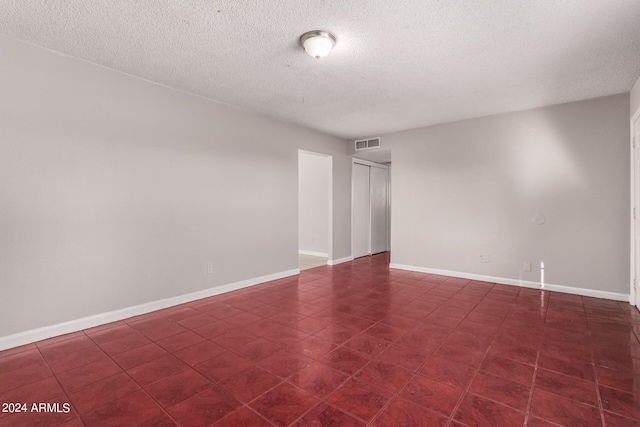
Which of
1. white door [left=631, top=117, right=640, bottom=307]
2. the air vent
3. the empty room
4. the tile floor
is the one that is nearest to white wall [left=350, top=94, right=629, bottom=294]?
the empty room

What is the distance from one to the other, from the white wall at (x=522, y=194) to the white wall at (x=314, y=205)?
1802 mm

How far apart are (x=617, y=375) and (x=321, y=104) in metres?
3.95

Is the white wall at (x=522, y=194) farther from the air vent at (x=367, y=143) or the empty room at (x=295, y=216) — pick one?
the air vent at (x=367, y=143)

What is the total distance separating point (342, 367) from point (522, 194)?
12.6 ft

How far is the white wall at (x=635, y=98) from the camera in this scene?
131 inches

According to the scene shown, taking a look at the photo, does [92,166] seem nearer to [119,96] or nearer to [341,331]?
[119,96]

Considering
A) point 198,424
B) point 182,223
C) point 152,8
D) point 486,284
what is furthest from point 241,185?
point 486,284

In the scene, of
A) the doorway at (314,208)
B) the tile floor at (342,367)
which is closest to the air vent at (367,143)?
the doorway at (314,208)

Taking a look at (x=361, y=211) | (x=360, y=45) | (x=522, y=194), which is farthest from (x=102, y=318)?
A: (x=522, y=194)

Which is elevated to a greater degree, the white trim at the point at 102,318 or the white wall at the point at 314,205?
the white wall at the point at 314,205

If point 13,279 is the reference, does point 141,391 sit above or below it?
below

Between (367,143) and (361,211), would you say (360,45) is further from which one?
(361,211)

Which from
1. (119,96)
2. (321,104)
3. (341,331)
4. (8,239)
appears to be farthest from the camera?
(321,104)

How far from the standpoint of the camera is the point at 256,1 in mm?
2078
